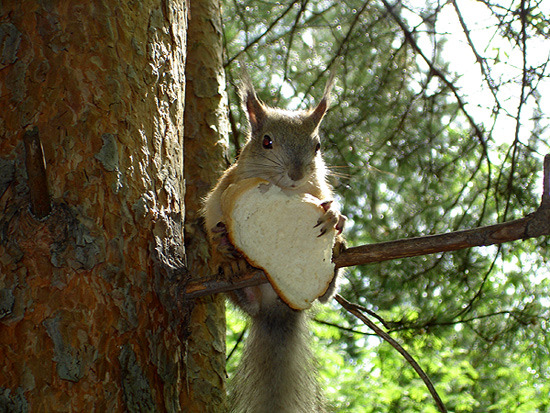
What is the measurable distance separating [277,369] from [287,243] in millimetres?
763

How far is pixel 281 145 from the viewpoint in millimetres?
2152

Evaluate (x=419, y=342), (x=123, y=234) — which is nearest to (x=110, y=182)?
(x=123, y=234)

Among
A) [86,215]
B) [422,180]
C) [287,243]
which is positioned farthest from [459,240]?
[422,180]

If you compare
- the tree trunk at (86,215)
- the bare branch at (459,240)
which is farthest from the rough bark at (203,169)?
the bare branch at (459,240)

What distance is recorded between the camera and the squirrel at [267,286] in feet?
6.61

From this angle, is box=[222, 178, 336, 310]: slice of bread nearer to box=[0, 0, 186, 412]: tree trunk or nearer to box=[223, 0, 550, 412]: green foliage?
box=[0, 0, 186, 412]: tree trunk

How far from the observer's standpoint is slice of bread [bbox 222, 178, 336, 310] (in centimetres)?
158

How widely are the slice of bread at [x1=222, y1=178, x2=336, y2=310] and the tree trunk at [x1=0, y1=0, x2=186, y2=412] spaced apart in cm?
22

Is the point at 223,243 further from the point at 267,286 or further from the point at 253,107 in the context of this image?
the point at 253,107

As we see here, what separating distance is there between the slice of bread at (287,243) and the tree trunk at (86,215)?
22 cm

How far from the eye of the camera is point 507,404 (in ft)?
11.0

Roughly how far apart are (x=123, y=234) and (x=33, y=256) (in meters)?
0.22

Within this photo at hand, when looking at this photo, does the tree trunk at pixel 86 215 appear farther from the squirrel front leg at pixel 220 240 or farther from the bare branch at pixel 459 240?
the squirrel front leg at pixel 220 240

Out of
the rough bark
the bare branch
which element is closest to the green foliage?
the rough bark
